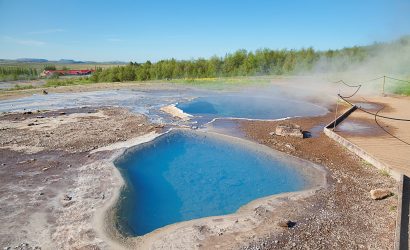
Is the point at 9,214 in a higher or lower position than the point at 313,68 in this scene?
lower

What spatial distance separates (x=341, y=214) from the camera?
679cm

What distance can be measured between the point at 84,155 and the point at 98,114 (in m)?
7.59

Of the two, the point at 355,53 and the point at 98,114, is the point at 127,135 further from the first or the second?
the point at 355,53

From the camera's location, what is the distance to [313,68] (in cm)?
3794

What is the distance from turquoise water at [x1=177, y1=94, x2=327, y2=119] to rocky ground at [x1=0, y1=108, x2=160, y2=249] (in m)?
4.46

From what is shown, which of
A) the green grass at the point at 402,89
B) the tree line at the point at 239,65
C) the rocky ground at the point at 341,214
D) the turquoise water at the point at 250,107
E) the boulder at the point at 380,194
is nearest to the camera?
the rocky ground at the point at 341,214

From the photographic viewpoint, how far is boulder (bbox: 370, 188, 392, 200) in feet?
23.8

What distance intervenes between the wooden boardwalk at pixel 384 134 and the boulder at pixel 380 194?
44.5 inches

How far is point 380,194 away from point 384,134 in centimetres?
508

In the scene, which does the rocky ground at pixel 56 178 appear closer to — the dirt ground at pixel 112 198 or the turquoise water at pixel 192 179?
the dirt ground at pixel 112 198

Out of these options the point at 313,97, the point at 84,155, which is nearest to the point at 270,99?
the point at 313,97

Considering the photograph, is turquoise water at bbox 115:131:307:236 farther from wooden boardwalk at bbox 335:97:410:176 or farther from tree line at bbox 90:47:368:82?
tree line at bbox 90:47:368:82

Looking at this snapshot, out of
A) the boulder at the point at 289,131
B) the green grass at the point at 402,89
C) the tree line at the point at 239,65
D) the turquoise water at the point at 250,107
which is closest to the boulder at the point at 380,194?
the boulder at the point at 289,131

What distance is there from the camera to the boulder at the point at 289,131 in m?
12.2
